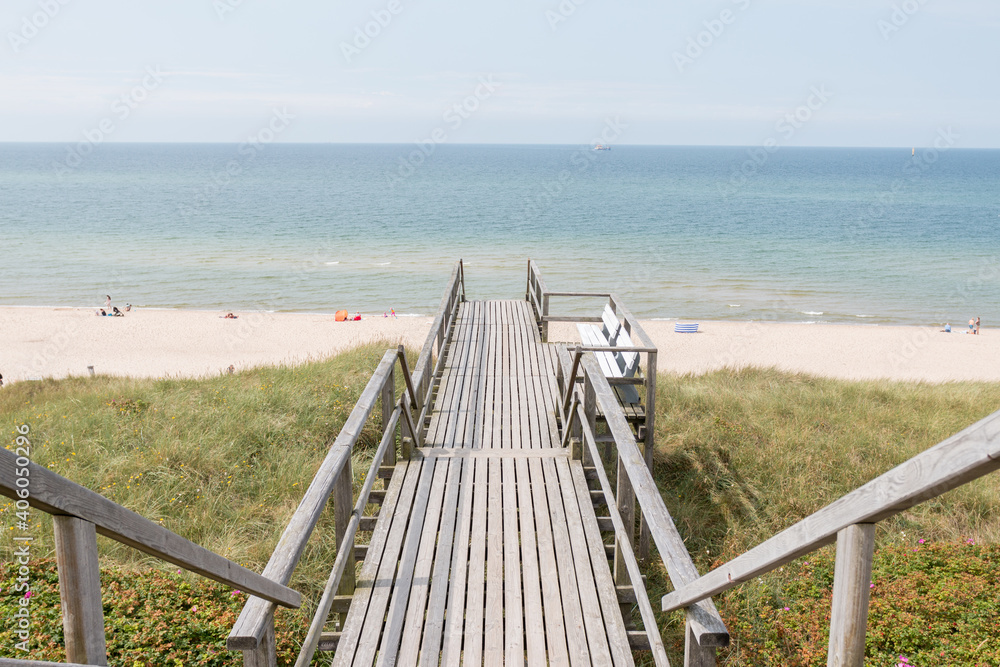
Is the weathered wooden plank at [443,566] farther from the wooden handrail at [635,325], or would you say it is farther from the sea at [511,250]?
the sea at [511,250]

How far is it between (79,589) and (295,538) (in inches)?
49.9

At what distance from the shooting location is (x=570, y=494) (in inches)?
195

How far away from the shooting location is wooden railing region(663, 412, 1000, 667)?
1.19 metres

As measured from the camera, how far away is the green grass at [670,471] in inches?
197

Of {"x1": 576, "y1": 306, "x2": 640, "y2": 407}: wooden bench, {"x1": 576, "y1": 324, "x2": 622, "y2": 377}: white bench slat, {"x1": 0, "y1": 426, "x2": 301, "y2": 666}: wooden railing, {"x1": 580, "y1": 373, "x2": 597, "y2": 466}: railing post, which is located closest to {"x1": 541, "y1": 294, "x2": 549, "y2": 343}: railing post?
{"x1": 576, "y1": 324, "x2": 622, "y2": 377}: white bench slat

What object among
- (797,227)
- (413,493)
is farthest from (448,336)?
(797,227)

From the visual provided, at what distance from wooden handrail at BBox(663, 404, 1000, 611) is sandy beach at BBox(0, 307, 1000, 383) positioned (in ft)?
50.8

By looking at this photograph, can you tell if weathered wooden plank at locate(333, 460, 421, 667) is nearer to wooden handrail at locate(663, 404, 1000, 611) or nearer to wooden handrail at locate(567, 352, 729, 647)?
wooden handrail at locate(567, 352, 729, 647)

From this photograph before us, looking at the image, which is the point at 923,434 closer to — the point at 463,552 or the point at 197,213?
the point at 463,552

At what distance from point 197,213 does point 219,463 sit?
5627 cm

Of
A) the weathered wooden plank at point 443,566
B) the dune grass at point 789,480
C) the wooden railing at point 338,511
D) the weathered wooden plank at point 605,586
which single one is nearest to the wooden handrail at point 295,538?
the wooden railing at point 338,511

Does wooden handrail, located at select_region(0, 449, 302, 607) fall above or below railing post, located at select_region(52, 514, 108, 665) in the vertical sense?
above

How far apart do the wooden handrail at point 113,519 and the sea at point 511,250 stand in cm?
2388

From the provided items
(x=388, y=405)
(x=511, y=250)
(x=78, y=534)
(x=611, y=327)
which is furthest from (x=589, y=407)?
(x=511, y=250)
